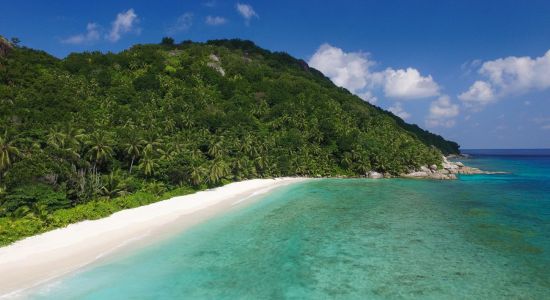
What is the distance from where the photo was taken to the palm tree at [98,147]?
139 ft

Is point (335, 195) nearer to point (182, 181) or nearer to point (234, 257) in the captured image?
point (182, 181)

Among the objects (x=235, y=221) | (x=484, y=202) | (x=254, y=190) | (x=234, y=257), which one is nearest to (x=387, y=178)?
(x=484, y=202)

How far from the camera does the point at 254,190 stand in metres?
54.4

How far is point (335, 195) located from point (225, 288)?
35881 mm

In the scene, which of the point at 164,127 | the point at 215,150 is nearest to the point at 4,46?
the point at 164,127

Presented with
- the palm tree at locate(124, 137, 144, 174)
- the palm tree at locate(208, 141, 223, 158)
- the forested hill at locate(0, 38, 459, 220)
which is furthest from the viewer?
the palm tree at locate(208, 141, 223, 158)

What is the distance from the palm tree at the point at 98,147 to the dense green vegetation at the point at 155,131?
0.63 ft

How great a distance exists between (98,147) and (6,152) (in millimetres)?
10172

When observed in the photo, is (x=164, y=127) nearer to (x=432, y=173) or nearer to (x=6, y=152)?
(x=6, y=152)

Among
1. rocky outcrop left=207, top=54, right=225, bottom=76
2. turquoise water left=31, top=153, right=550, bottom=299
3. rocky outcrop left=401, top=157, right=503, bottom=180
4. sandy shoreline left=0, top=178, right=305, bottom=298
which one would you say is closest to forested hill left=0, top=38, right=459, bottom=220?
rocky outcrop left=207, top=54, right=225, bottom=76

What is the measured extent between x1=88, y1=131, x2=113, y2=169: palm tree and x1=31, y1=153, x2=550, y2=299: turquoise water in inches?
765

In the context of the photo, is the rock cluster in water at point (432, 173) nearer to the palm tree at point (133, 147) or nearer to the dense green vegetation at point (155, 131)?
the dense green vegetation at point (155, 131)

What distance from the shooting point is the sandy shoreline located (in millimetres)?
18641

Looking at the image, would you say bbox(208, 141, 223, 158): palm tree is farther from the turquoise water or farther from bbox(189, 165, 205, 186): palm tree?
the turquoise water
